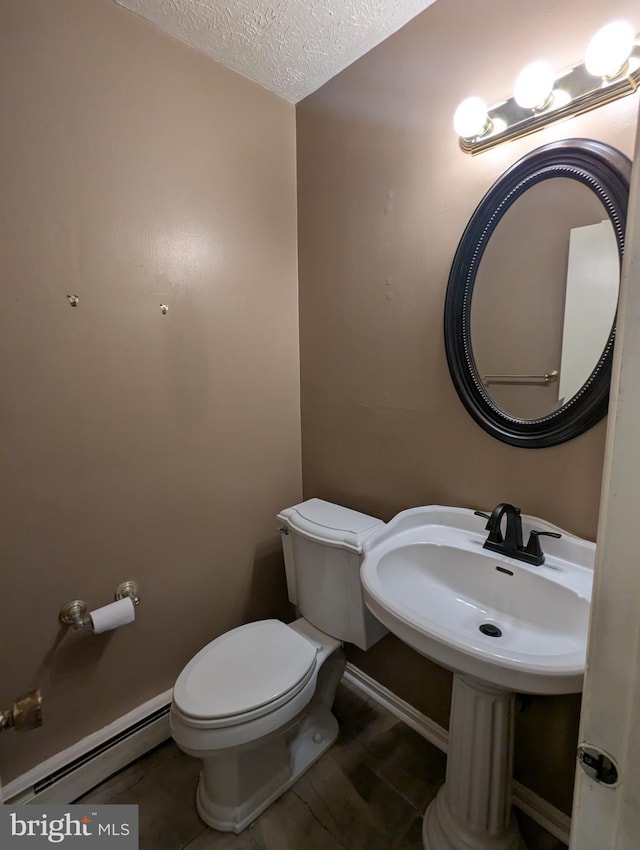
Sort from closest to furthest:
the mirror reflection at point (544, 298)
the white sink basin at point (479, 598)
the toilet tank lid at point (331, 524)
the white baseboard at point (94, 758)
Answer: the white sink basin at point (479, 598) < the mirror reflection at point (544, 298) < the white baseboard at point (94, 758) < the toilet tank lid at point (331, 524)

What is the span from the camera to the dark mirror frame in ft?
3.08

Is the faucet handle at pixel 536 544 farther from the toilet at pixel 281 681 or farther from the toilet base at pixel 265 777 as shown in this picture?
the toilet base at pixel 265 777

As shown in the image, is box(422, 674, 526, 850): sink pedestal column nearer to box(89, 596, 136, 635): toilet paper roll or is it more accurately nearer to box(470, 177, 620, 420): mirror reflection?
box(470, 177, 620, 420): mirror reflection

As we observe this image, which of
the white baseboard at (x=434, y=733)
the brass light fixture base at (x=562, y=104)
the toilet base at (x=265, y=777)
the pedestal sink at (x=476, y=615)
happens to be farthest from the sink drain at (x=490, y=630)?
the brass light fixture base at (x=562, y=104)

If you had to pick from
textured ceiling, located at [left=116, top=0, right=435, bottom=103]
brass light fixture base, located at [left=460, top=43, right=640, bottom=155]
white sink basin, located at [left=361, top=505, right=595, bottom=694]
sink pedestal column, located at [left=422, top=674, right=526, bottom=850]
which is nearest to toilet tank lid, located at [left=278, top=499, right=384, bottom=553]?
white sink basin, located at [left=361, top=505, right=595, bottom=694]

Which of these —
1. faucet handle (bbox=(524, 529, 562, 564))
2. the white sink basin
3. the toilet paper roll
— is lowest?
the toilet paper roll

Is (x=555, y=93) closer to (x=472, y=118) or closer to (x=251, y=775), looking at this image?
(x=472, y=118)

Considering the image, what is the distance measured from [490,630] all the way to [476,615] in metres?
0.06

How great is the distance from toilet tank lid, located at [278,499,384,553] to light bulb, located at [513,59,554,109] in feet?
4.20

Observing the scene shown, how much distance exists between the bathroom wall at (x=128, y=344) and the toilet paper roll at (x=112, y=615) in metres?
0.08

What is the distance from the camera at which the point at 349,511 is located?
60.7 inches

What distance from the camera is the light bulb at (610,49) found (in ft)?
2.72

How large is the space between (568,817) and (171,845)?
116 cm

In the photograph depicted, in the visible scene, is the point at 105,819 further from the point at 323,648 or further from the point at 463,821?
the point at 463,821
